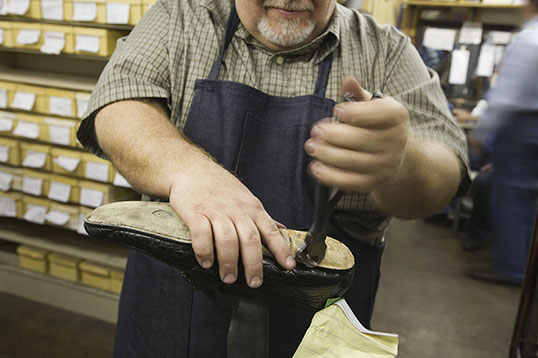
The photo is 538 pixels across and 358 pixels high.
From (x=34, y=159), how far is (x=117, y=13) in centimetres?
95

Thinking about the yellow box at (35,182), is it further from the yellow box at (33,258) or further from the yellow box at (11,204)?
the yellow box at (33,258)

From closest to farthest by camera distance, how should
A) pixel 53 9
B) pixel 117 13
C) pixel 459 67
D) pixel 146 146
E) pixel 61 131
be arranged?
pixel 146 146 → pixel 117 13 → pixel 53 9 → pixel 61 131 → pixel 459 67

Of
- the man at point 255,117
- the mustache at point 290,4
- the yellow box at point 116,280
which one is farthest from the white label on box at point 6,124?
the mustache at point 290,4

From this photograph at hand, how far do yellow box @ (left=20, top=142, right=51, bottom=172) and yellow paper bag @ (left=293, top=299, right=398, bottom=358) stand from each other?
7.53 feet

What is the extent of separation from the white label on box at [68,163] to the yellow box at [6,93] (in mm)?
429

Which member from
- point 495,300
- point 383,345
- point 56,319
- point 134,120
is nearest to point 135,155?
point 134,120

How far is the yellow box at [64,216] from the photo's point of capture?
2584 millimetres

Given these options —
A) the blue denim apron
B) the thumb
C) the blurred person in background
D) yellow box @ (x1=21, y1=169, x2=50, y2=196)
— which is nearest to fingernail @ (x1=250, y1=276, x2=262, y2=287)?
the thumb

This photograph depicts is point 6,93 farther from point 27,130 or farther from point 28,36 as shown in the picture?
point 28,36

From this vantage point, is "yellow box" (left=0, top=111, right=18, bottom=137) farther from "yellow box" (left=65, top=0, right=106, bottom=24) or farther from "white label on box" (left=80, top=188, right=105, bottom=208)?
"yellow box" (left=65, top=0, right=106, bottom=24)

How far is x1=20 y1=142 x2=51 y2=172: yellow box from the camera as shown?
2559mm

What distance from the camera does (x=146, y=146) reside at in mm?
898

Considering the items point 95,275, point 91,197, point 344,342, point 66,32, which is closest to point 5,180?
point 91,197

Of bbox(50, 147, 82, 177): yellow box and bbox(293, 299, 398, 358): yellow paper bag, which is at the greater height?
bbox(293, 299, 398, 358): yellow paper bag
